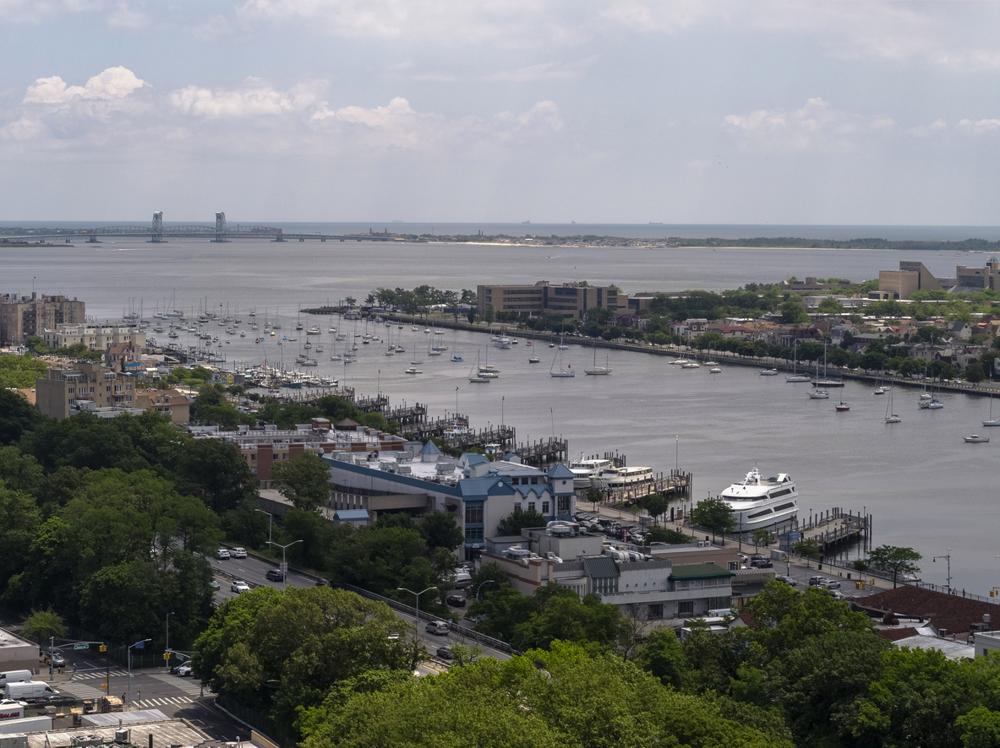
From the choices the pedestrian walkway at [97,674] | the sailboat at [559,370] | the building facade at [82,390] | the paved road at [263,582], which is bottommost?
the sailboat at [559,370]

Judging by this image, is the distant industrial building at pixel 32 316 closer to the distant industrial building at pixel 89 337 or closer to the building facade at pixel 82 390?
the distant industrial building at pixel 89 337

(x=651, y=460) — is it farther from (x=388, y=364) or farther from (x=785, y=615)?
(x=388, y=364)

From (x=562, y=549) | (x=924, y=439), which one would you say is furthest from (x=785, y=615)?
(x=924, y=439)

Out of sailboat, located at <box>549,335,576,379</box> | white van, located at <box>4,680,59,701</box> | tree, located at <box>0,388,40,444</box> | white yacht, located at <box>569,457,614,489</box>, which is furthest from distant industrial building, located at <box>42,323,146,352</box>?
white van, located at <box>4,680,59,701</box>

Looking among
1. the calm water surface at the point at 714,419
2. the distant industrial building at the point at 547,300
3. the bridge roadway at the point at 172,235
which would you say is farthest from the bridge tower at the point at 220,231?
the distant industrial building at the point at 547,300

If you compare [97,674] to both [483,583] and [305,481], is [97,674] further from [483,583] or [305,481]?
[305,481]
